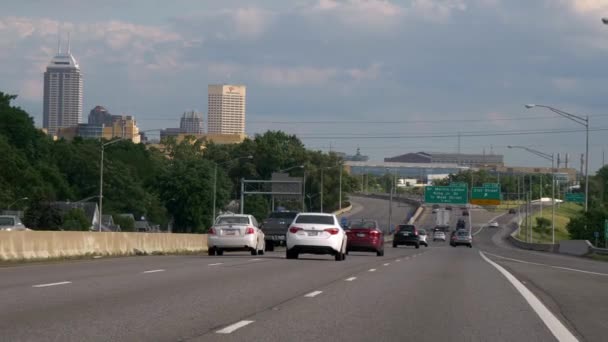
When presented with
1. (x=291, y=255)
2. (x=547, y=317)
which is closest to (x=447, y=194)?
(x=291, y=255)

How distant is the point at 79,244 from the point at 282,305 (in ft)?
62.2

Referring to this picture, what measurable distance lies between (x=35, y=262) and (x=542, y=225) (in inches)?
4798

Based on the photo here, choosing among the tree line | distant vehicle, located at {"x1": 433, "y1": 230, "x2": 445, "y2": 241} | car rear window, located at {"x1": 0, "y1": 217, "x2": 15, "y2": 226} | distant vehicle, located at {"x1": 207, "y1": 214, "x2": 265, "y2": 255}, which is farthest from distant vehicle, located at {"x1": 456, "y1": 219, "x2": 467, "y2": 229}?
distant vehicle, located at {"x1": 207, "y1": 214, "x2": 265, "y2": 255}

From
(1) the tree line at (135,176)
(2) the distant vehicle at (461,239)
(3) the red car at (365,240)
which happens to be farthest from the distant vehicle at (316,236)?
(1) the tree line at (135,176)

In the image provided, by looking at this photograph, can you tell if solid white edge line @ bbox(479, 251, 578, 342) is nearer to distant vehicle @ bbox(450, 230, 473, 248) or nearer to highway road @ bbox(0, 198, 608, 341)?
highway road @ bbox(0, 198, 608, 341)

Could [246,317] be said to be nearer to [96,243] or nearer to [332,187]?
[96,243]

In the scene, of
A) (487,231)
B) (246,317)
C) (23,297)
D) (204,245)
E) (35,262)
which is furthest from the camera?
(487,231)

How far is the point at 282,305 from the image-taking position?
57.3 feet

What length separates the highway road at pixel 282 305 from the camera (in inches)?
538

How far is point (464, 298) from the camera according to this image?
20062 millimetres

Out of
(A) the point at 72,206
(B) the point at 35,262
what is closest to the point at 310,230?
(B) the point at 35,262

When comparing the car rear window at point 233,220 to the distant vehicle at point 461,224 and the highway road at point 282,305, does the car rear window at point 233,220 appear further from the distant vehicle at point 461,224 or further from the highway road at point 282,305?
the distant vehicle at point 461,224

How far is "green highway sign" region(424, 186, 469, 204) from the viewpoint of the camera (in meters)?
115

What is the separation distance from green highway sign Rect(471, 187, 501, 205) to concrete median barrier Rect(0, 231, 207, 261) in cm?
7254
